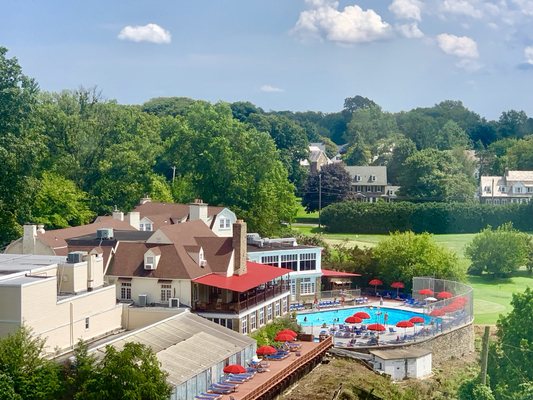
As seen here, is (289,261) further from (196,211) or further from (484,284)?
(484,284)

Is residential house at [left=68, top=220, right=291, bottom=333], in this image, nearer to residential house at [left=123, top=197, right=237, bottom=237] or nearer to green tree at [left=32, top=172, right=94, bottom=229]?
residential house at [left=123, top=197, right=237, bottom=237]

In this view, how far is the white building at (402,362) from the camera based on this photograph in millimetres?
43344

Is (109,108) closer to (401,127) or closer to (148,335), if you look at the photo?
(148,335)

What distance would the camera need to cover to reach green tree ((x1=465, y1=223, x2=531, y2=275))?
72250 mm

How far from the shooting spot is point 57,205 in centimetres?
6266

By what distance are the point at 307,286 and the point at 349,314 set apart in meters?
3.93

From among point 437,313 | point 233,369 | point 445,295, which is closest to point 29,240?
point 233,369

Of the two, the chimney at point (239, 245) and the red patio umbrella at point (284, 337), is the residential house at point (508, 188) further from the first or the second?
the red patio umbrella at point (284, 337)

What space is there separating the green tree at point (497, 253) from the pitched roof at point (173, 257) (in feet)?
109

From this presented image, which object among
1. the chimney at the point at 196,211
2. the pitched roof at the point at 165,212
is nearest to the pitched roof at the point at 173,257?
A: the chimney at the point at 196,211

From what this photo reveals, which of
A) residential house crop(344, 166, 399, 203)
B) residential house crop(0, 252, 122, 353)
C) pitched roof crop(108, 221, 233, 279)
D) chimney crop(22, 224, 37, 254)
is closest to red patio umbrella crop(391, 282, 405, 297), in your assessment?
pitched roof crop(108, 221, 233, 279)

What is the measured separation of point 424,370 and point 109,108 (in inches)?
1698

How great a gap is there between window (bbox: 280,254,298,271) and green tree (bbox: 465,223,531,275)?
23417 mm

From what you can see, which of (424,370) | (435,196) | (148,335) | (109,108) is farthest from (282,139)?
(148,335)
